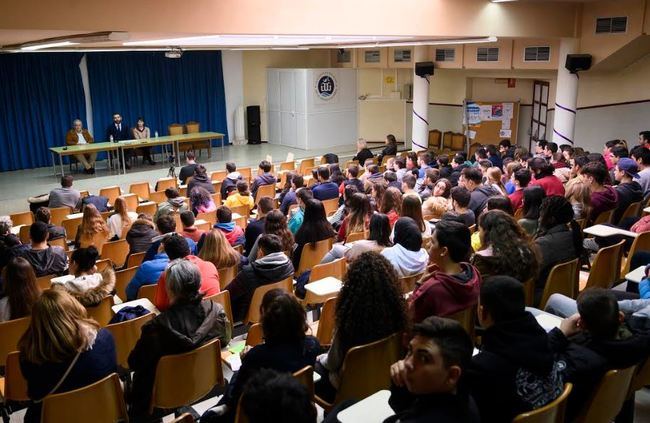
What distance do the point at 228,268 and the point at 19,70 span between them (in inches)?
→ 429

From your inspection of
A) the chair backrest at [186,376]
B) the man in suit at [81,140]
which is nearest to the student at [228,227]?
the chair backrest at [186,376]

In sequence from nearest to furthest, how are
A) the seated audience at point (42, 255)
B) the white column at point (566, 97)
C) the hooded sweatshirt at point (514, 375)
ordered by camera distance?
1. the hooded sweatshirt at point (514, 375)
2. the seated audience at point (42, 255)
3. the white column at point (566, 97)

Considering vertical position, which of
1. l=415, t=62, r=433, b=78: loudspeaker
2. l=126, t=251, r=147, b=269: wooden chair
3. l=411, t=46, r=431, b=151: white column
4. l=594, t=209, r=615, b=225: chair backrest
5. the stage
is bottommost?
the stage

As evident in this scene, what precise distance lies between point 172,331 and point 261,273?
1282 millimetres

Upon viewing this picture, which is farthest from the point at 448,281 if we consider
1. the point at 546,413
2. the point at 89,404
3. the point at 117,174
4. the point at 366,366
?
the point at 117,174

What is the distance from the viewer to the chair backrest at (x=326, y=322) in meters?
3.87

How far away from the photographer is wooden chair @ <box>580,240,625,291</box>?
177 inches

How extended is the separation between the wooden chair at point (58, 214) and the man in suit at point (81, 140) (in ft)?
17.1

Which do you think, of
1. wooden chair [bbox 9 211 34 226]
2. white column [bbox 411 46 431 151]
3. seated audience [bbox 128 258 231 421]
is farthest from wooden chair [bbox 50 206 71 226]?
white column [bbox 411 46 431 151]

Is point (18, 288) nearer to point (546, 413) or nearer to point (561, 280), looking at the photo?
point (546, 413)

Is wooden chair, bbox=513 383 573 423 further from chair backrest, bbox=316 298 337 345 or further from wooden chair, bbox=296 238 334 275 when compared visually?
wooden chair, bbox=296 238 334 275

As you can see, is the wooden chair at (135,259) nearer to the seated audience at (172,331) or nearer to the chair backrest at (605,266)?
the seated audience at (172,331)

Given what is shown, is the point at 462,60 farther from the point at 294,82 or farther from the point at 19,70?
the point at 19,70

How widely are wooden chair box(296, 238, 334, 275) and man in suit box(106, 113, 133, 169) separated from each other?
9430mm
